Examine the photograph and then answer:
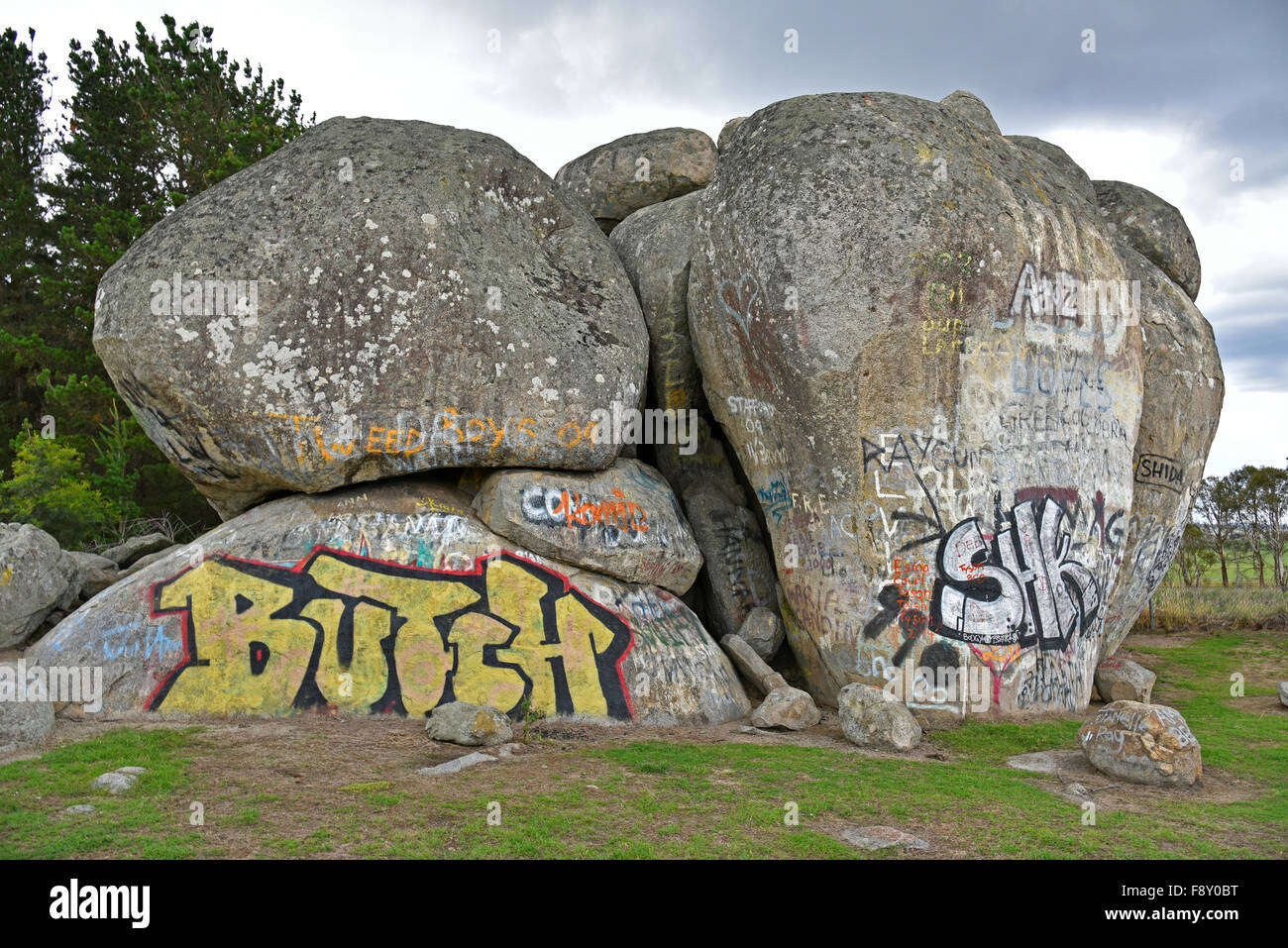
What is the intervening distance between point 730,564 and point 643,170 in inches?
224

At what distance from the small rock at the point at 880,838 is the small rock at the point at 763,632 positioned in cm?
478

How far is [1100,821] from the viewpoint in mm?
5727

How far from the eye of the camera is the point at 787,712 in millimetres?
8508

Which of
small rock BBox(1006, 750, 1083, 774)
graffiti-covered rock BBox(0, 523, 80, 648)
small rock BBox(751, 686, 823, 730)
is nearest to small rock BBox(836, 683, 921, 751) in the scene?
small rock BBox(751, 686, 823, 730)

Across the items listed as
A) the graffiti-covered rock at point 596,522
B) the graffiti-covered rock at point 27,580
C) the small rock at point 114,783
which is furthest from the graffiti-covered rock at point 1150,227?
the graffiti-covered rock at point 27,580

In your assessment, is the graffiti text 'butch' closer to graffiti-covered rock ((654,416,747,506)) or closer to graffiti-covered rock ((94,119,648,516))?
graffiti-covered rock ((94,119,648,516))

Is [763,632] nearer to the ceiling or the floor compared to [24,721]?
nearer to the ceiling

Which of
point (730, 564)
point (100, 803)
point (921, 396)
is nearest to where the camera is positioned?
point (100, 803)

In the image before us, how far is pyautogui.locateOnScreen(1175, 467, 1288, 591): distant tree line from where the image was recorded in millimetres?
22906

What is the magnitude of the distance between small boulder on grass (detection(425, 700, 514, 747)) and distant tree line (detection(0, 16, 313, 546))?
37.7 feet

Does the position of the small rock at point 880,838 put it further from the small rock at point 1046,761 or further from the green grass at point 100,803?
the green grass at point 100,803

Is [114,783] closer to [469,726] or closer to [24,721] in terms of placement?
[24,721]

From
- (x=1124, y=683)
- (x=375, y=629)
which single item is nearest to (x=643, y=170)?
(x=375, y=629)

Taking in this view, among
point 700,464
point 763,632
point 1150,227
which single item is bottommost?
point 763,632
